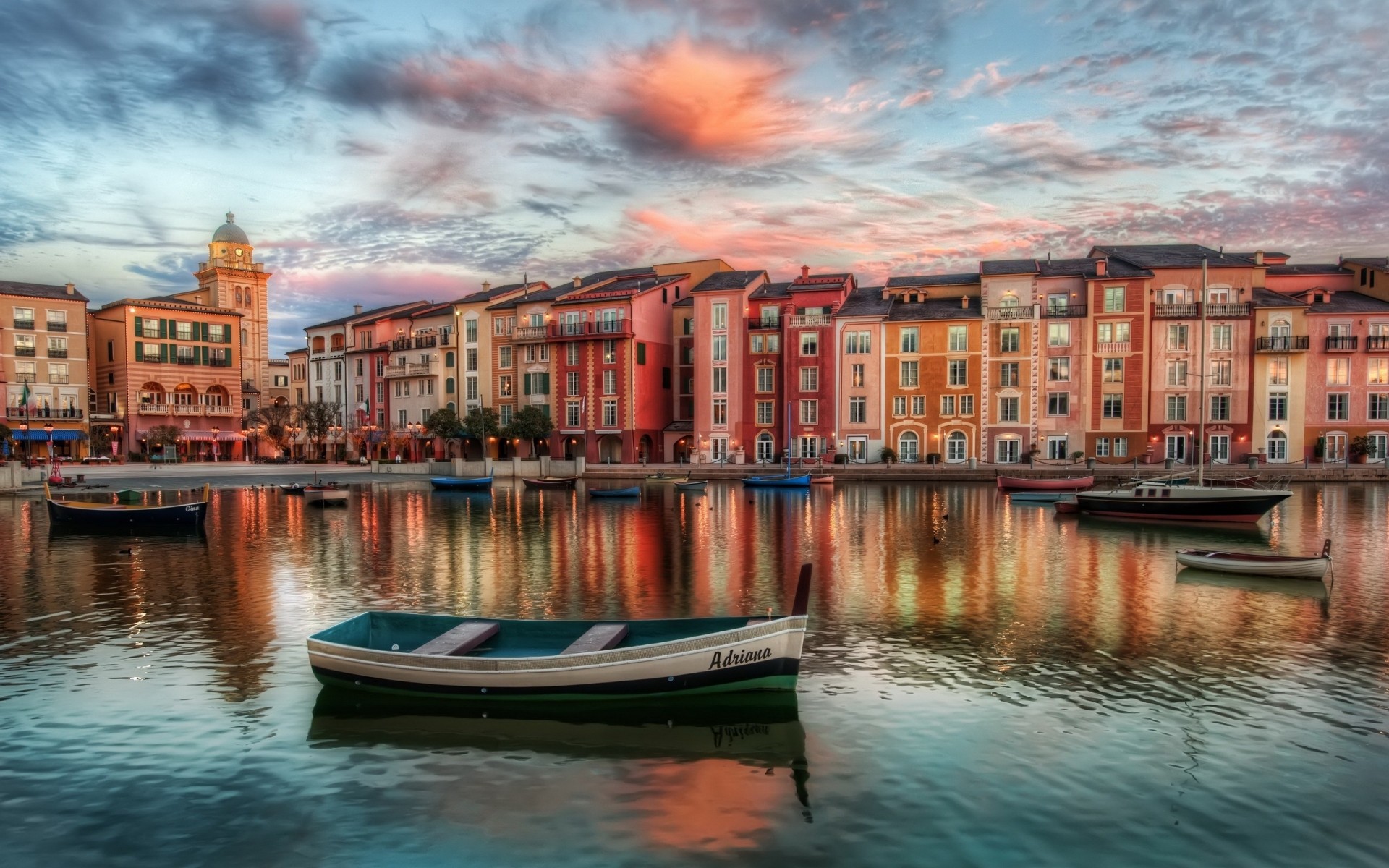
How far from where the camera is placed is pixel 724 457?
78688mm

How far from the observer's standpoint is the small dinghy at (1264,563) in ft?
81.3

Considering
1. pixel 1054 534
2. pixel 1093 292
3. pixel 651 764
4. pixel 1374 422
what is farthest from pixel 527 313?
pixel 651 764

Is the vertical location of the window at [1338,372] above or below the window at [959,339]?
below

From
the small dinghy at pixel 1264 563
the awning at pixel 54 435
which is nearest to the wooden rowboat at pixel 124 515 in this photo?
the small dinghy at pixel 1264 563

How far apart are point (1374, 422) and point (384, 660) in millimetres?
78753

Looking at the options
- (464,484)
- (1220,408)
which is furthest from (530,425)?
(1220,408)

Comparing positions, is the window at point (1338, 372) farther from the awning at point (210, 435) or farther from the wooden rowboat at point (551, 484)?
the awning at point (210, 435)

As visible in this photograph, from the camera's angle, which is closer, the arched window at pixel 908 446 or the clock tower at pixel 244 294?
the arched window at pixel 908 446

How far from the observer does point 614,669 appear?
13789 mm

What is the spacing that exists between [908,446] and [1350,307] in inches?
1391

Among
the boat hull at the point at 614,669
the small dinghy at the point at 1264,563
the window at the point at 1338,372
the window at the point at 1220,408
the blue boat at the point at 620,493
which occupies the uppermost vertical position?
the window at the point at 1338,372

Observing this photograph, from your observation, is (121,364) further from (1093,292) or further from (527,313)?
(1093,292)

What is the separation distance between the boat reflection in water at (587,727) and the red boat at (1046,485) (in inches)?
1766

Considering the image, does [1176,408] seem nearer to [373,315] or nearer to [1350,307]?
[1350,307]
